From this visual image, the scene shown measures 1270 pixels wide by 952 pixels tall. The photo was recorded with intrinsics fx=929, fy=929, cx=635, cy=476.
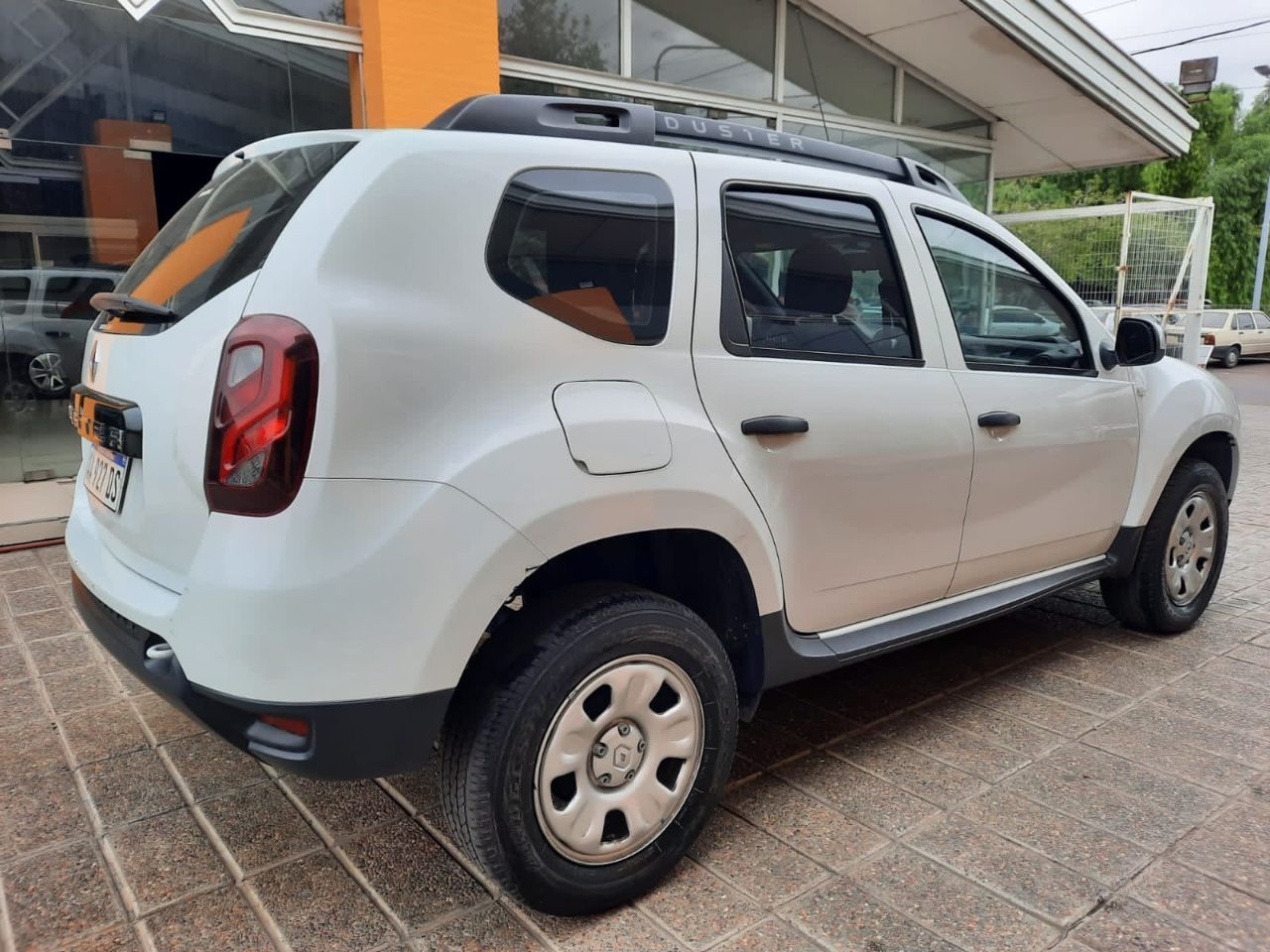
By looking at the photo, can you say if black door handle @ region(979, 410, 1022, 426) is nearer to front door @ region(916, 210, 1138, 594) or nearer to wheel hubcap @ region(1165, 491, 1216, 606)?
front door @ region(916, 210, 1138, 594)

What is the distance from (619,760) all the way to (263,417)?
1.11 meters

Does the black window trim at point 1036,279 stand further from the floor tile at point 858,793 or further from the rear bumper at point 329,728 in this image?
the rear bumper at point 329,728

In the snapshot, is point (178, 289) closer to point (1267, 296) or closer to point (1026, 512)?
point (1026, 512)

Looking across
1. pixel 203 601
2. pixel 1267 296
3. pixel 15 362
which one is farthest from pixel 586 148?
pixel 1267 296

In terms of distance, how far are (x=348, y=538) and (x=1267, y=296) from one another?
1705 inches

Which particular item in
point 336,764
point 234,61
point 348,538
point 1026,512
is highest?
point 234,61

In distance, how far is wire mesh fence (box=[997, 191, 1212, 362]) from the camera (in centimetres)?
1098

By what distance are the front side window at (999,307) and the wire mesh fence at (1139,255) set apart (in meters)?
8.30

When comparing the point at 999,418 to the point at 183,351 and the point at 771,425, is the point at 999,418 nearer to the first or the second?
the point at 771,425

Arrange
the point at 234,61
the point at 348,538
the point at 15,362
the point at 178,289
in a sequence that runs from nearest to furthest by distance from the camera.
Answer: the point at 348,538
the point at 178,289
the point at 234,61
the point at 15,362

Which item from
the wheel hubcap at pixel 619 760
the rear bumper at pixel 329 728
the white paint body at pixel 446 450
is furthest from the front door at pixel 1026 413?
the rear bumper at pixel 329 728

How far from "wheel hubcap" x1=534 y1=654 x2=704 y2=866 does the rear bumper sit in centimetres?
30

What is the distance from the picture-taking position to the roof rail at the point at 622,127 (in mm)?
2264

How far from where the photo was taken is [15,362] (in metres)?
6.71
